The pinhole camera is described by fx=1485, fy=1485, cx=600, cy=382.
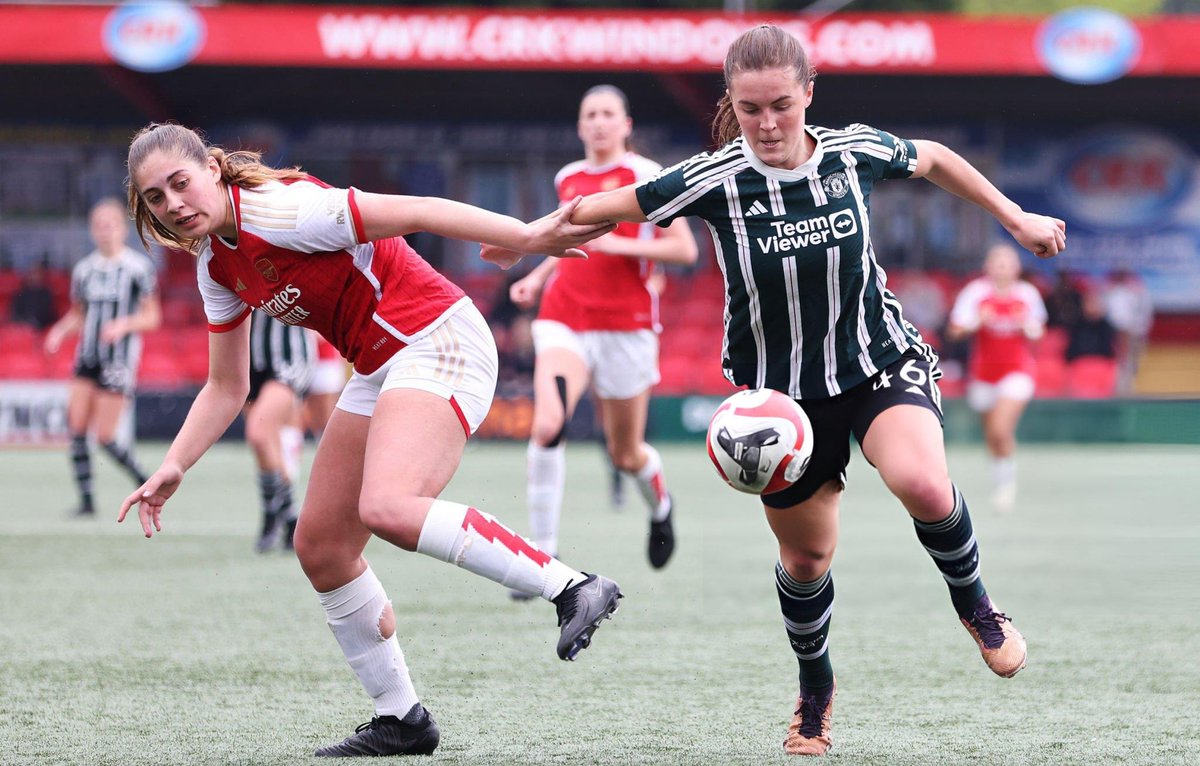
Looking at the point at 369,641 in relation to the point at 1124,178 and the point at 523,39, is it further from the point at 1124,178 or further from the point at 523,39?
the point at 1124,178

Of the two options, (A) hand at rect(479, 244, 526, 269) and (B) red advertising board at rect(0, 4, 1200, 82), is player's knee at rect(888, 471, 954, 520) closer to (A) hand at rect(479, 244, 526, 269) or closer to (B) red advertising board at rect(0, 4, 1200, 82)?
(A) hand at rect(479, 244, 526, 269)

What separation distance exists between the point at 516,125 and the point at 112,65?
5742mm

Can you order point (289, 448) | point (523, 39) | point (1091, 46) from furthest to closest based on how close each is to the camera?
1. point (1091, 46)
2. point (523, 39)
3. point (289, 448)

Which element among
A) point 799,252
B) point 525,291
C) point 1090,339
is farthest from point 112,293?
point 1090,339

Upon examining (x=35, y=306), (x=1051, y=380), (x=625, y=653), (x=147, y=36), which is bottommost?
(x=625, y=653)

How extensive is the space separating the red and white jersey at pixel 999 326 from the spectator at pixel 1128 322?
9.54m

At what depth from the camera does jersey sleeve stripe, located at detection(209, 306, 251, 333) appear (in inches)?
A: 157

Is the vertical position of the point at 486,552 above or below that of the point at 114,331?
below

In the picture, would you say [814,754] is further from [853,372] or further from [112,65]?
[112,65]

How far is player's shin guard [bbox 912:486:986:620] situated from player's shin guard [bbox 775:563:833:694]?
0.32 meters

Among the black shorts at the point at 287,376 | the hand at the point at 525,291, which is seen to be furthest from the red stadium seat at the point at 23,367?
the hand at the point at 525,291

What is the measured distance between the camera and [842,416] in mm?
3980

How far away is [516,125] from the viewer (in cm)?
2173

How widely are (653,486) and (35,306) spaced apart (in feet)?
47.1
